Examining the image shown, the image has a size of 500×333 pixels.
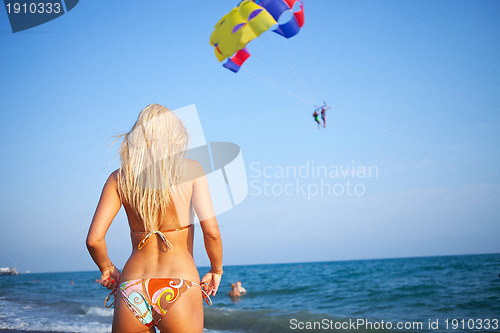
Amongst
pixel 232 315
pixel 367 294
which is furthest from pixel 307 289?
pixel 232 315

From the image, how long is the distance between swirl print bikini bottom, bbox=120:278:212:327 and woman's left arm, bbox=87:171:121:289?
204 mm

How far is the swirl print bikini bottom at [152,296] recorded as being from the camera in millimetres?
1879

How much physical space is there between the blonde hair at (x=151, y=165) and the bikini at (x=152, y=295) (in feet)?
0.91

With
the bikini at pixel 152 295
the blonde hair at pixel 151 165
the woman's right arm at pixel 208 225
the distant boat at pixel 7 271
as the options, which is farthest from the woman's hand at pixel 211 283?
the distant boat at pixel 7 271

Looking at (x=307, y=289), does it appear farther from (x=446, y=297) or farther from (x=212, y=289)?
(x=212, y=289)

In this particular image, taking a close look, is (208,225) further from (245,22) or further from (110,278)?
(245,22)

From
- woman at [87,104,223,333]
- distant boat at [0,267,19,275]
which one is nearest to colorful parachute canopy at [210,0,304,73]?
woman at [87,104,223,333]

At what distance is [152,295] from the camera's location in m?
1.89

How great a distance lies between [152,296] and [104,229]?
0.44 metres

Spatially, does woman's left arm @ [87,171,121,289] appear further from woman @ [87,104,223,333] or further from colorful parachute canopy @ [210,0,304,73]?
colorful parachute canopy @ [210,0,304,73]

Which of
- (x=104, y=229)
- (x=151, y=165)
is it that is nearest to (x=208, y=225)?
(x=151, y=165)

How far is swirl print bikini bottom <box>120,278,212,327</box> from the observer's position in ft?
6.16

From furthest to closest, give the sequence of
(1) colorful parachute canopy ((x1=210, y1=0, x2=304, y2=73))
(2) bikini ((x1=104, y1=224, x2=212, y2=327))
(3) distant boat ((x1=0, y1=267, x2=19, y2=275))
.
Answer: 1. (3) distant boat ((x1=0, y1=267, x2=19, y2=275))
2. (1) colorful parachute canopy ((x1=210, y1=0, x2=304, y2=73))
3. (2) bikini ((x1=104, y1=224, x2=212, y2=327))

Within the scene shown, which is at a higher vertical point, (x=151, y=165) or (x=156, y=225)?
(x=151, y=165)
